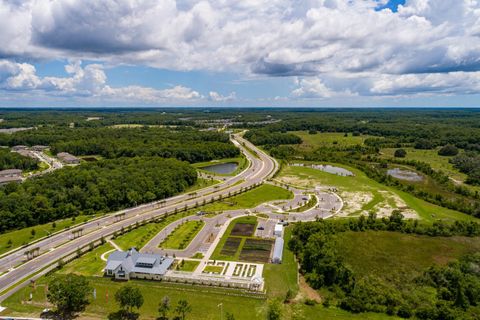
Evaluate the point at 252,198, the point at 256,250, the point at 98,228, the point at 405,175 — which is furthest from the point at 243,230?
the point at 405,175

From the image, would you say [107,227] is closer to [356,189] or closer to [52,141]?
[356,189]

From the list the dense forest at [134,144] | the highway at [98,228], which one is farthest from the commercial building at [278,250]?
the dense forest at [134,144]

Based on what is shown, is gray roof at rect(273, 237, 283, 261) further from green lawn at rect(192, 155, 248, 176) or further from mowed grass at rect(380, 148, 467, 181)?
mowed grass at rect(380, 148, 467, 181)

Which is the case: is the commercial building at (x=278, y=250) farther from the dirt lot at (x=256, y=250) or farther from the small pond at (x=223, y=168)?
the small pond at (x=223, y=168)

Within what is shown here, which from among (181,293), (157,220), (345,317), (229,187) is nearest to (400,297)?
(345,317)

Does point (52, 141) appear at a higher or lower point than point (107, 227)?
higher

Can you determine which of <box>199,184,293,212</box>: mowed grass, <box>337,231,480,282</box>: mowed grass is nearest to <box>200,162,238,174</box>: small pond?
<box>199,184,293,212</box>: mowed grass
